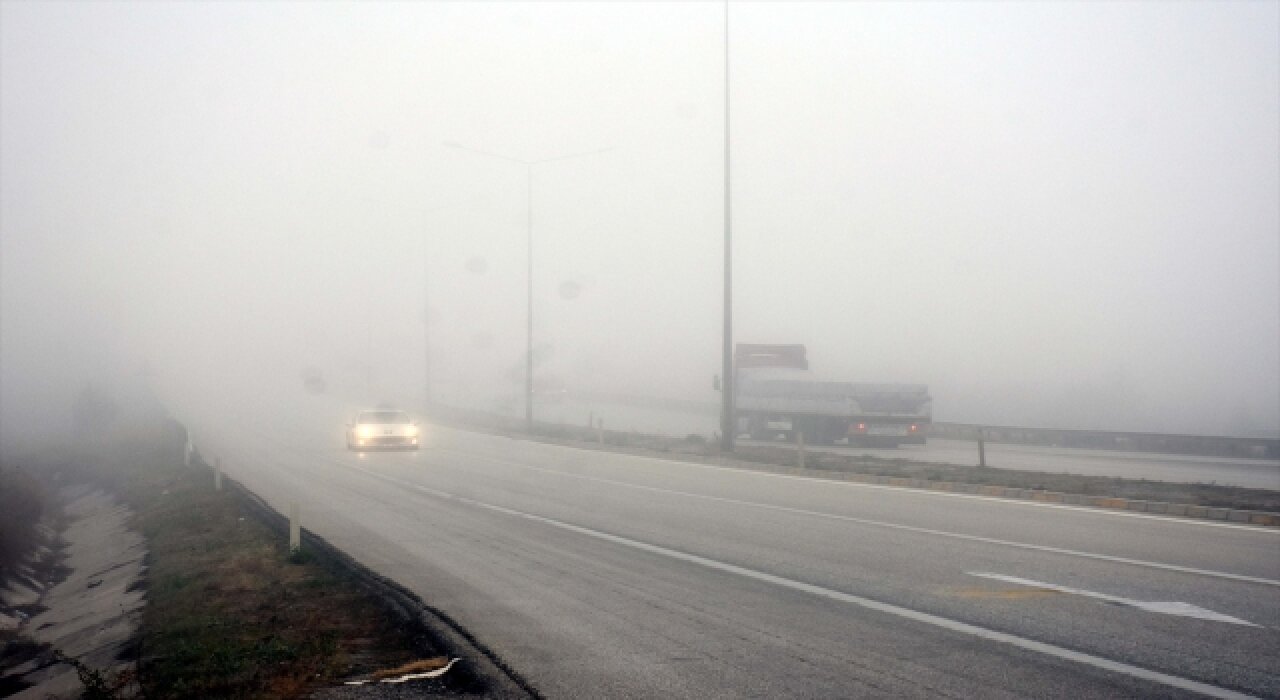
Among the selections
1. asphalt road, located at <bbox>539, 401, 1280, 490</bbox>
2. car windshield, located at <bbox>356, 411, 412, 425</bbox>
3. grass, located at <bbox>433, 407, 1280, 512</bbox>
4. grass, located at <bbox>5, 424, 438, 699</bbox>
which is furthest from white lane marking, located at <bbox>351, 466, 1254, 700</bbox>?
car windshield, located at <bbox>356, 411, 412, 425</bbox>

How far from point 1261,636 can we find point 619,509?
10.2 m

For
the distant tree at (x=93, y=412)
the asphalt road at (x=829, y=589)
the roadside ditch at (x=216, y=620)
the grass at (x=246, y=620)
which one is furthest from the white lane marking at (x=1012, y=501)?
the distant tree at (x=93, y=412)

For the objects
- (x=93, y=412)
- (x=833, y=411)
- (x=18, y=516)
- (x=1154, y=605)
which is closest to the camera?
(x=1154, y=605)

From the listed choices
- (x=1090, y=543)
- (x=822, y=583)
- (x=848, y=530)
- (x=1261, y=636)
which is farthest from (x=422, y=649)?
(x=1090, y=543)

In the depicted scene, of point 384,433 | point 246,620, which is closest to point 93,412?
point 384,433

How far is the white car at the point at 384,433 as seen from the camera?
33.3 meters

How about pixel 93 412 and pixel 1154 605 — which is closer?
pixel 1154 605

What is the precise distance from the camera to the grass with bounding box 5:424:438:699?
21.4 ft

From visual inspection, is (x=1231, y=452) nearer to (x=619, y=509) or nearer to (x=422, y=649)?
(x=619, y=509)

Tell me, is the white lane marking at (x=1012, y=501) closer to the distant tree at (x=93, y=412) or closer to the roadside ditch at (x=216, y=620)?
the roadside ditch at (x=216, y=620)

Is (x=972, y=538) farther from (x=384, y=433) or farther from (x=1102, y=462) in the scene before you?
(x=384, y=433)

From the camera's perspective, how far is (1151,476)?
833 inches

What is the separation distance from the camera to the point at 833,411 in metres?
32.7

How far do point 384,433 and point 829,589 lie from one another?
2642 centimetres
